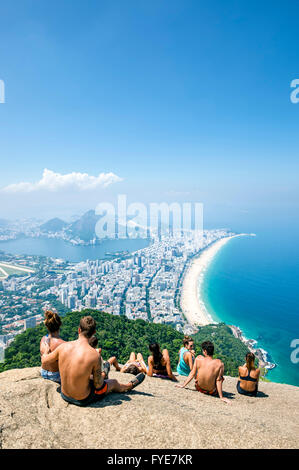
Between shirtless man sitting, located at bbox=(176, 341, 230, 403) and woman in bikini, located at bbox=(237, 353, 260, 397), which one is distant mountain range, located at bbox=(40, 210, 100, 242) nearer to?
woman in bikini, located at bbox=(237, 353, 260, 397)

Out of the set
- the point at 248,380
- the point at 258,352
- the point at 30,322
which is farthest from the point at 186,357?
the point at 30,322

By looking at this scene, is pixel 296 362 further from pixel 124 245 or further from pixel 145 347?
pixel 124 245

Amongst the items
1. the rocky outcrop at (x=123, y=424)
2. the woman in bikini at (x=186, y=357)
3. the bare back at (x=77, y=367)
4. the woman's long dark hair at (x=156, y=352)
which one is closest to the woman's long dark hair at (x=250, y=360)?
the rocky outcrop at (x=123, y=424)

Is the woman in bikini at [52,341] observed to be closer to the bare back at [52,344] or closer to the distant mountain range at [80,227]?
the bare back at [52,344]
